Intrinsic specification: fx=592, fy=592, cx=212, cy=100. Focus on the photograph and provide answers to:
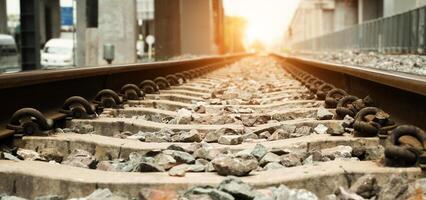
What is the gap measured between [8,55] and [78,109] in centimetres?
1933

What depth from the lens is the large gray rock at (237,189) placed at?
2.34 meters

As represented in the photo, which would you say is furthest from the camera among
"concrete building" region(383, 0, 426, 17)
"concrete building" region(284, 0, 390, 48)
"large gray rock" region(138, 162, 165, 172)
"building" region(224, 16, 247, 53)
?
"building" region(224, 16, 247, 53)

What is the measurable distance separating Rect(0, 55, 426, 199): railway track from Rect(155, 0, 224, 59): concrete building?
22214 millimetres

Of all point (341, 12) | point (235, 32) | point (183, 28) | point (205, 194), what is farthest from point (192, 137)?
point (235, 32)

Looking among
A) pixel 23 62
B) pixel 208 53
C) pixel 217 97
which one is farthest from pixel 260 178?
pixel 208 53

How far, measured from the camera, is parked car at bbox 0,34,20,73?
2188 cm

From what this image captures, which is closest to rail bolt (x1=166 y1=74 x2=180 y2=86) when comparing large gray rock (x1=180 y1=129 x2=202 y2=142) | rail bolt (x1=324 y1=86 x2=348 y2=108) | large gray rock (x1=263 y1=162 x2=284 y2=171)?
rail bolt (x1=324 y1=86 x2=348 y2=108)

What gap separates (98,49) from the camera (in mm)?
16719

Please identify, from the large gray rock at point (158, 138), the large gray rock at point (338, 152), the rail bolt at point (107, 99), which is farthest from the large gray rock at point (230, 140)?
the rail bolt at point (107, 99)

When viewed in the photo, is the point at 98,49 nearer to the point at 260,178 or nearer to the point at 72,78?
the point at 72,78

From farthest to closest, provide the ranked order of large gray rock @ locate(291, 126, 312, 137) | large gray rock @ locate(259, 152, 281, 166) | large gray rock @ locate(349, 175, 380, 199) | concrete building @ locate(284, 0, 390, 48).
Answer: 1. concrete building @ locate(284, 0, 390, 48)
2. large gray rock @ locate(291, 126, 312, 137)
3. large gray rock @ locate(259, 152, 281, 166)
4. large gray rock @ locate(349, 175, 380, 199)

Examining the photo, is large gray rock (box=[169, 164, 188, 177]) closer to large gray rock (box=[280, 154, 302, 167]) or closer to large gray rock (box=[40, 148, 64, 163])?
large gray rock (box=[280, 154, 302, 167])

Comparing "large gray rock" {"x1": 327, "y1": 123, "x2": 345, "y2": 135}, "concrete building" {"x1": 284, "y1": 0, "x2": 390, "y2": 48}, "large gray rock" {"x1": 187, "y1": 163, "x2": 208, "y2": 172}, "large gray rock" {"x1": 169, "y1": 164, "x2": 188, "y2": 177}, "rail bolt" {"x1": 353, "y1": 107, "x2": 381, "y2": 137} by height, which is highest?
"concrete building" {"x1": 284, "y1": 0, "x2": 390, "y2": 48}

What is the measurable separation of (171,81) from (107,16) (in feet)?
28.8
